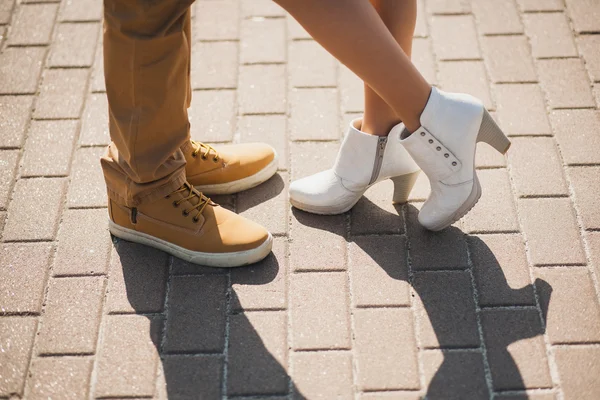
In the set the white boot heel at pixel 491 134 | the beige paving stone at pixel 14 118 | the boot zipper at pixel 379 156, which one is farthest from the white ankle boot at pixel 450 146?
the beige paving stone at pixel 14 118

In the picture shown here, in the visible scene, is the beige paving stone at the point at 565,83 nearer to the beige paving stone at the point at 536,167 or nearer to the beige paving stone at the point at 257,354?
the beige paving stone at the point at 536,167

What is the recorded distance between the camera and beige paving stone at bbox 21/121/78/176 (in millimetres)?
2793

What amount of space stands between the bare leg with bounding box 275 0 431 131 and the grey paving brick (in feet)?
2.79

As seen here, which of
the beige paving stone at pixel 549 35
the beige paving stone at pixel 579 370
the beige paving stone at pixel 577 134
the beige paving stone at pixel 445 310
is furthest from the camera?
the beige paving stone at pixel 549 35

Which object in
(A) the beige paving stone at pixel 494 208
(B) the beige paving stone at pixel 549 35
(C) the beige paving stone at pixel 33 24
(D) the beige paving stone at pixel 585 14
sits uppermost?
(D) the beige paving stone at pixel 585 14

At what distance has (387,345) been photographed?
217cm

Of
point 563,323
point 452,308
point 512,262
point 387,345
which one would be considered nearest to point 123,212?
point 387,345

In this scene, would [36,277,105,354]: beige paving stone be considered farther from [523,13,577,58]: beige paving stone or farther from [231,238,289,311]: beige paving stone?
[523,13,577,58]: beige paving stone

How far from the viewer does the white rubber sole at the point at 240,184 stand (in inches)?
105

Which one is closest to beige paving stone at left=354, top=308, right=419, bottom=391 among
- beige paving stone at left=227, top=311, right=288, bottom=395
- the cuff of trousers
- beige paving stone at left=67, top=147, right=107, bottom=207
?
beige paving stone at left=227, top=311, right=288, bottom=395

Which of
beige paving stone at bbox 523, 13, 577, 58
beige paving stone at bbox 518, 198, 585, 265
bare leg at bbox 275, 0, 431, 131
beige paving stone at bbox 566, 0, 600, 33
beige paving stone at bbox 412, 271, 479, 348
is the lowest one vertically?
beige paving stone at bbox 412, 271, 479, 348

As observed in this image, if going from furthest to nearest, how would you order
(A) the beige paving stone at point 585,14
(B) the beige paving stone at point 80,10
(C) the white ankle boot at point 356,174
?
(B) the beige paving stone at point 80,10, (A) the beige paving stone at point 585,14, (C) the white ankle boot at point 356,174

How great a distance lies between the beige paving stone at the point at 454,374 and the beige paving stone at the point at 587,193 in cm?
77

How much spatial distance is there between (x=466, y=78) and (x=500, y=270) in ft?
3.69
